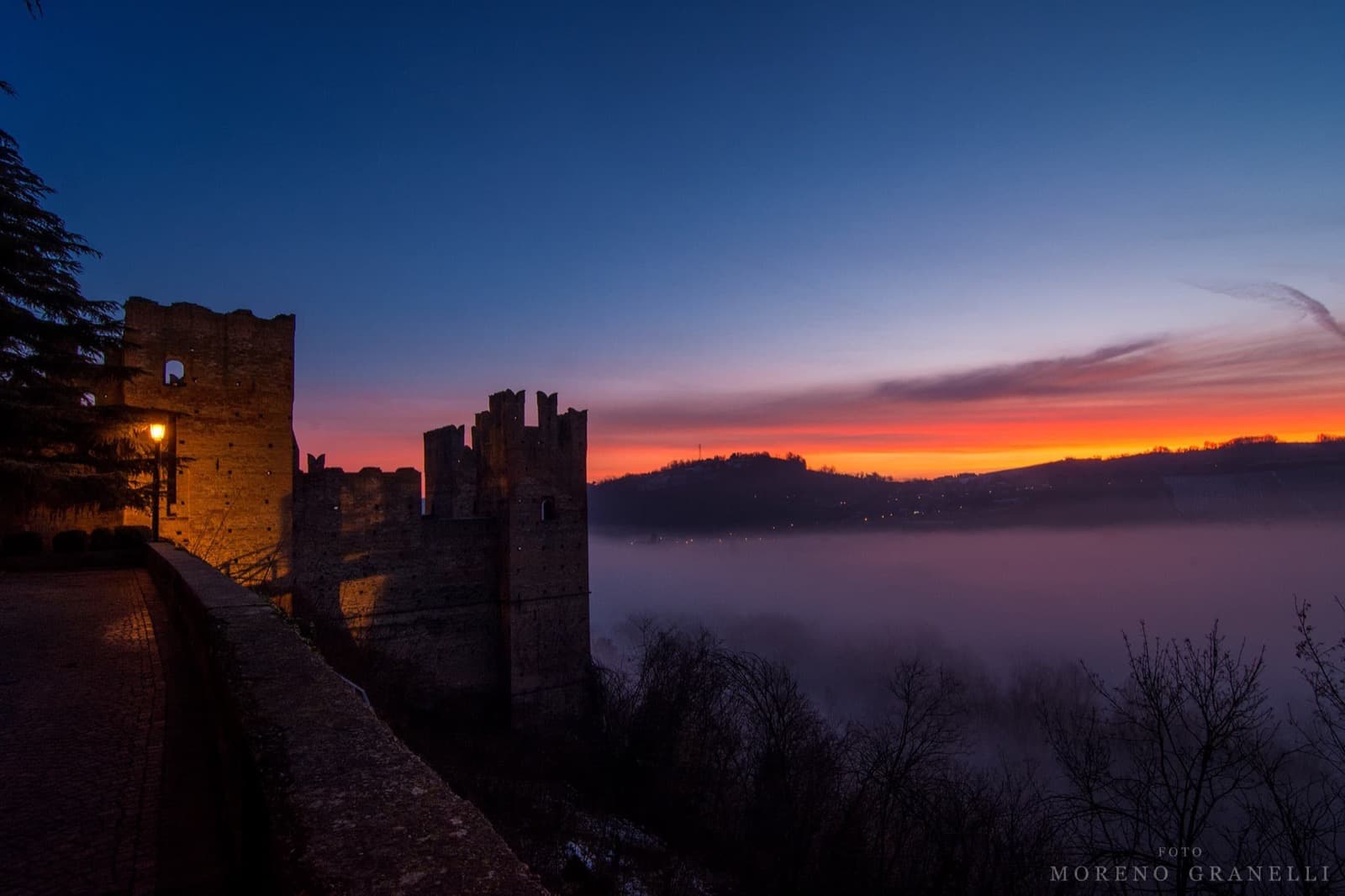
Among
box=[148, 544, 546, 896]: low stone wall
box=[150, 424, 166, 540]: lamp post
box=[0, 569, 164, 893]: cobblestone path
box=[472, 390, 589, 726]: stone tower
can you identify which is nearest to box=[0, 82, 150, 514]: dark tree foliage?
box=[150, 424, 166, 540]: lamp post

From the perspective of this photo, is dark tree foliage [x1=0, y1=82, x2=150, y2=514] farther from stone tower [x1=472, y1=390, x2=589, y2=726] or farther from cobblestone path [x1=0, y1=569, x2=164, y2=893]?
stone tower [x1=472, y1=390, x2=589, y2=726]

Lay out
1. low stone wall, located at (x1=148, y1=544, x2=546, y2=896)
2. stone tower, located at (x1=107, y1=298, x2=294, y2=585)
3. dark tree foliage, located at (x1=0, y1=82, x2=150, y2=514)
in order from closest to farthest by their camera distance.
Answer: low stone wall, located at (x1=148, y1=544, x2=546, y2=896)
dark tree foliage, located at (x1=0, y1=82, x2=150, y2=514)
stone tower, located at (x1=107, y1=298, x2=294, y2=585)

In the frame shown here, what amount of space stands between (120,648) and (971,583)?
422 ft

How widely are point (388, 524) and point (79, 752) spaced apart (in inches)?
779

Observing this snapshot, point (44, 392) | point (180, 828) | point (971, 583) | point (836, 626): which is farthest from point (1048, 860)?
point (971, 583)

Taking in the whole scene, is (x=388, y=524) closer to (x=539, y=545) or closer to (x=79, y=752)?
(x=539, y=545)

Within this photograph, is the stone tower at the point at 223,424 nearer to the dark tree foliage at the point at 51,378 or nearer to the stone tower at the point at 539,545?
the dark tree foliage at the point at 51,378

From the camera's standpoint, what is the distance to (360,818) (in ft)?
7.64

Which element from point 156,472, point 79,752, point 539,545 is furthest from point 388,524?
point 79,752

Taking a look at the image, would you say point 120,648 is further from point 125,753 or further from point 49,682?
point 125,753

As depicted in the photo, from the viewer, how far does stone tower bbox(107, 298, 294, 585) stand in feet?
61.1

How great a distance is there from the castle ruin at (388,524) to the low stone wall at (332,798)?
15831mm

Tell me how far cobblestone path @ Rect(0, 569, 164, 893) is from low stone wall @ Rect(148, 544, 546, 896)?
2.00 ft

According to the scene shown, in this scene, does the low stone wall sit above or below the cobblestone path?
above
